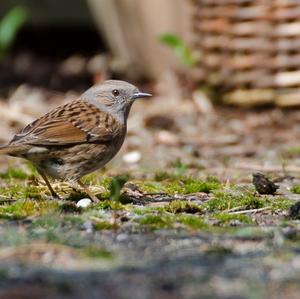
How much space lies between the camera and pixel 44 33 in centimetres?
1546

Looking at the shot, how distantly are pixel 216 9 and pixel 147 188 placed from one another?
4191 mm

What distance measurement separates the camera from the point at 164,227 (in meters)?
5.52

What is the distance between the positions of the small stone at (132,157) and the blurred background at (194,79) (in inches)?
0.7

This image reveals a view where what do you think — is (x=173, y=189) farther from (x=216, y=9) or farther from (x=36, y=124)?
(x=216, y=9)

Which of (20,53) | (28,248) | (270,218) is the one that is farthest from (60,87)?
(28,248)

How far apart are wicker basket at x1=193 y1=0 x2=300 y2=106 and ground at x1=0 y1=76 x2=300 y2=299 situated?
83cm

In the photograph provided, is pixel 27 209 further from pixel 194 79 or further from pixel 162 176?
pixel 194 79

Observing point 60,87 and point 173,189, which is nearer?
point 173,189

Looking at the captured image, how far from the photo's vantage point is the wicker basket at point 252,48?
407 inches

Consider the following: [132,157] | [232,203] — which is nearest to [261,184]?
[232,203]

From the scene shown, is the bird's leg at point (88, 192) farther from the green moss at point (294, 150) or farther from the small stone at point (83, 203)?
the green moss at point (294, 150)

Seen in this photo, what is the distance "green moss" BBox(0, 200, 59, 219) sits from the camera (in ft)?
19.1

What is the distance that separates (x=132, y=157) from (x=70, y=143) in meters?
2.40

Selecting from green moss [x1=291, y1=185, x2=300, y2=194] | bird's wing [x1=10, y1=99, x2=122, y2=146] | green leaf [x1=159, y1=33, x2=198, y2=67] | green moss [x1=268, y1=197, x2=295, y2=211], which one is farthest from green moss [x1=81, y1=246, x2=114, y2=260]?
green leaf [x1=159, y1=33, x2=198, y2=67]
